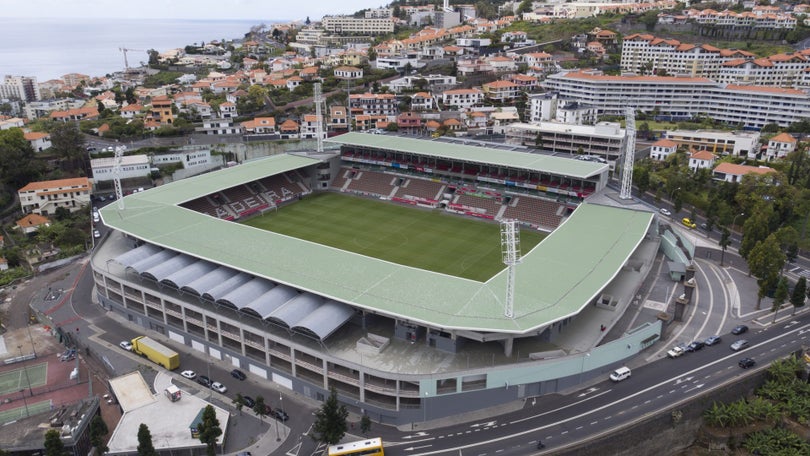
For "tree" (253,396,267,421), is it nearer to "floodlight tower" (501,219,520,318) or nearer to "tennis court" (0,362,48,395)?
"floodlight tower" (501,219,520,318)

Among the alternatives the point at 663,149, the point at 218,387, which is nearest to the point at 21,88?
the point at 218,387

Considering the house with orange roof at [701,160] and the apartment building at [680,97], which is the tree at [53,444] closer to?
the house with orange roof at [701,160]

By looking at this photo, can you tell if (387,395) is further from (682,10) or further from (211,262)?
(682,10)

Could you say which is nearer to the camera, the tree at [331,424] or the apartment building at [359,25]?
the tree at [331,424]

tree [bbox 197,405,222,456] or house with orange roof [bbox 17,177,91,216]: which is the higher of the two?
house with orange roof [bbox 17,177,91,216]

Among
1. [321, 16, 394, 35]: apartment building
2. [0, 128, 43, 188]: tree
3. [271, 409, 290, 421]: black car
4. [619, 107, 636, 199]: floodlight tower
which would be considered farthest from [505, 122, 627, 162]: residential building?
[321, 16, 394, 35]: apartment building

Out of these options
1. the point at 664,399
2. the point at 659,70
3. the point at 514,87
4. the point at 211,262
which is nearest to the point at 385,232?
the point at 211,262

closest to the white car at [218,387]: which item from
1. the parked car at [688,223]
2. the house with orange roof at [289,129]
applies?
the parked car at [688,223]
